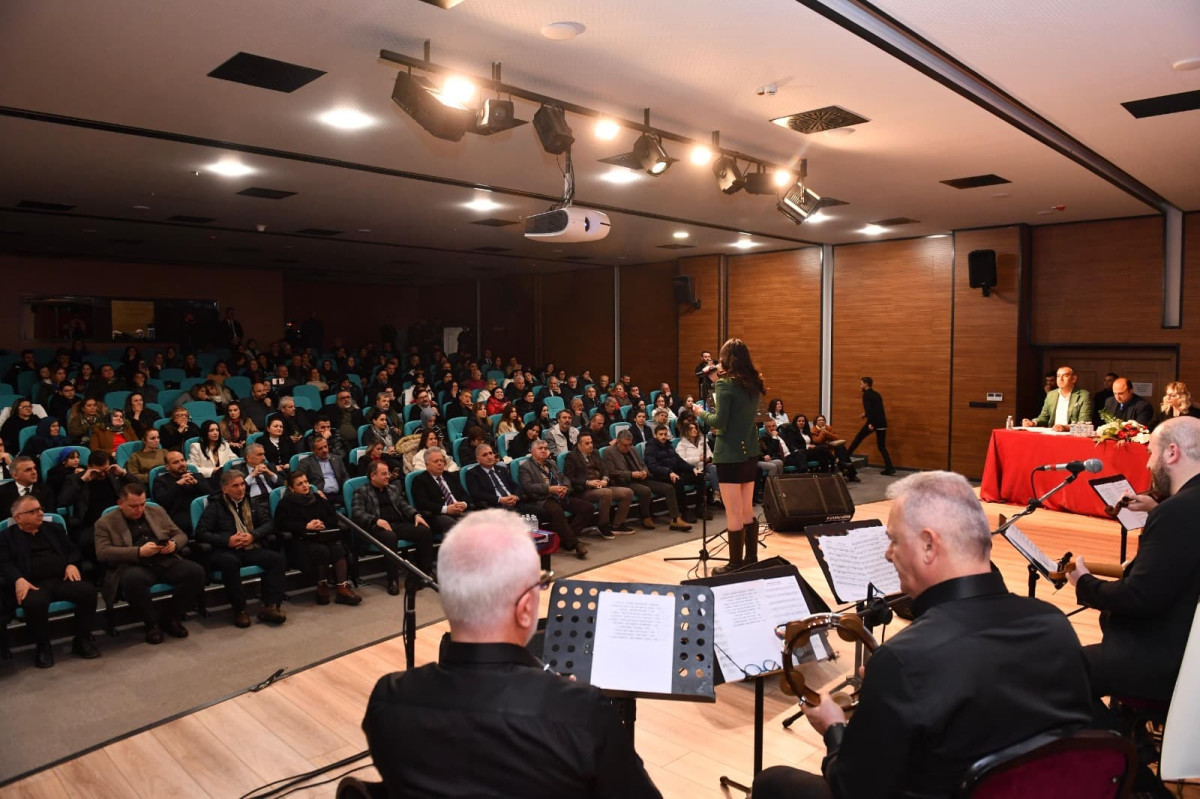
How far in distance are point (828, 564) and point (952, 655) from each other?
4.86 feet

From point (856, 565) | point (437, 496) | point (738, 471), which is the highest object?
point (738, 471)

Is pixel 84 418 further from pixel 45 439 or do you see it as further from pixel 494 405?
pixel 494 405

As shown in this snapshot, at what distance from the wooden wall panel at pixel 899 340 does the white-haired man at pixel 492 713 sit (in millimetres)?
10283

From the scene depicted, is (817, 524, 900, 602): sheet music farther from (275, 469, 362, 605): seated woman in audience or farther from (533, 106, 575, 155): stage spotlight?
(275, 469, 362, 605): seated woman in audience

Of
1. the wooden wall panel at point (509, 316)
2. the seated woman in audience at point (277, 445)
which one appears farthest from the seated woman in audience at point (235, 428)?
the wooden wall panel at point (509, 316)

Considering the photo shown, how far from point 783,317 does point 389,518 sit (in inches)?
317

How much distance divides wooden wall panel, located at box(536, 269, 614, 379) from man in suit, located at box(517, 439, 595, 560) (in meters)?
7.88

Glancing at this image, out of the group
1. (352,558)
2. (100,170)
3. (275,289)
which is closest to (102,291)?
(275,289)

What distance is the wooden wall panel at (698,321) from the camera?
13320mm

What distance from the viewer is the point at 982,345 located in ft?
33.7

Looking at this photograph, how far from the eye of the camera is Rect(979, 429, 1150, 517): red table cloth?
728cm

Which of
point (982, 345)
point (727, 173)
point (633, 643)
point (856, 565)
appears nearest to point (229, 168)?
point (727, 173)

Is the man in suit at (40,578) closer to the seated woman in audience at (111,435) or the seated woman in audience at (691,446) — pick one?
the seated woman in audience at (111,435)

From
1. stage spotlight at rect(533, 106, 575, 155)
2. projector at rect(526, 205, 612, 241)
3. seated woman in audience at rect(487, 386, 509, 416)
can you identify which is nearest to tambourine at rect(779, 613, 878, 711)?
stage spotlight at rect(533, 106, 575, 155)
